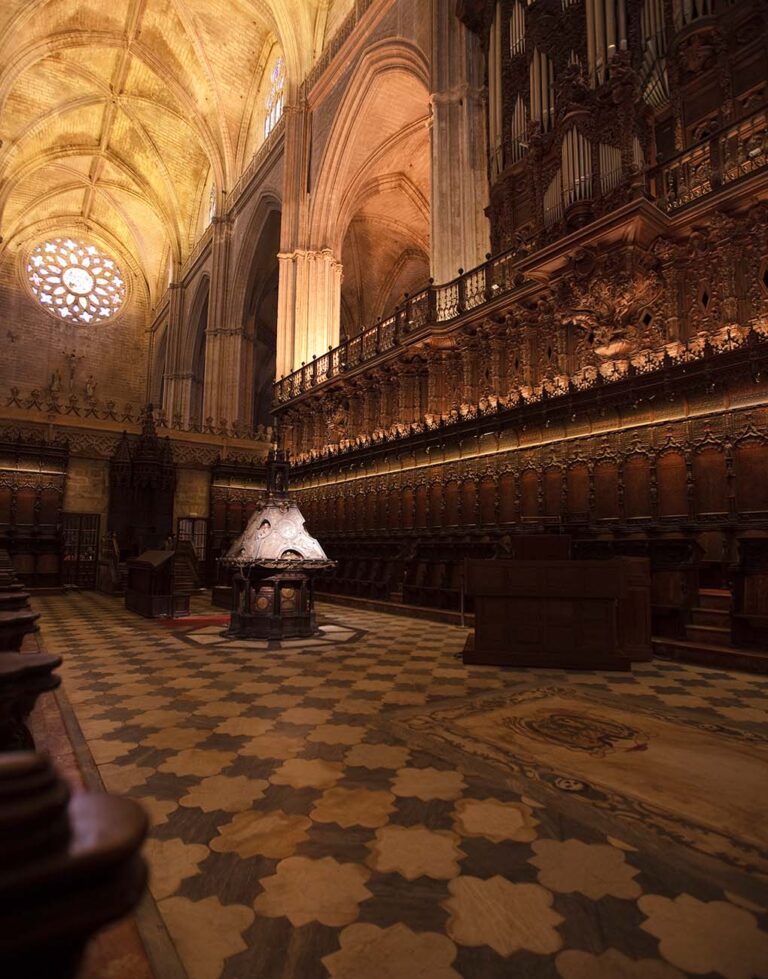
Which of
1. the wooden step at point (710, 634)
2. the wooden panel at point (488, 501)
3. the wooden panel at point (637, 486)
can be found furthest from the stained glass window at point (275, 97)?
the wooden step at point (710, 634)

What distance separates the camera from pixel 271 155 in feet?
70.1

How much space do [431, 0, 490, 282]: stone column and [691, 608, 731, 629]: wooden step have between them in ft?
27.0

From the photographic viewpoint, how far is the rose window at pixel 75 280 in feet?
100.0

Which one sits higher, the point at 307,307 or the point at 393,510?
the point at 307,307

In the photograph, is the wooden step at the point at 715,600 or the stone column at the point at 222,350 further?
the stone column at the point at 222,350

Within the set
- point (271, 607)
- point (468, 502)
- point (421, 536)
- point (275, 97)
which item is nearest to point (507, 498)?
point (468, 502)

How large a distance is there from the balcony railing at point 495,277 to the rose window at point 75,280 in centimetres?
1909

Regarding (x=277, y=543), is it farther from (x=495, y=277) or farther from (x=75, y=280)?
(x=75, y=280)

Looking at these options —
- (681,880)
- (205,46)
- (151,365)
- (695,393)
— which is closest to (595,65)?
(695,393)

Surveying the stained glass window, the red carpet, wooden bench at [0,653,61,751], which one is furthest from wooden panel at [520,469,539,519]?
the stained glass window

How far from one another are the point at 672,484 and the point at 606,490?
994 millimetres

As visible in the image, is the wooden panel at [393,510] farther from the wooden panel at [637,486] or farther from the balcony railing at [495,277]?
the wooden panel at [637,486]

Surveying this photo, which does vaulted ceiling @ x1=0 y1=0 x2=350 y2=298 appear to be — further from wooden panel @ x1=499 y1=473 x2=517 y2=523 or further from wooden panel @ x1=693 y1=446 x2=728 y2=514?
wooden panel @ x1=693 y1=446 x2=728 y2=514

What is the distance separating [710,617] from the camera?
6.69 meters
